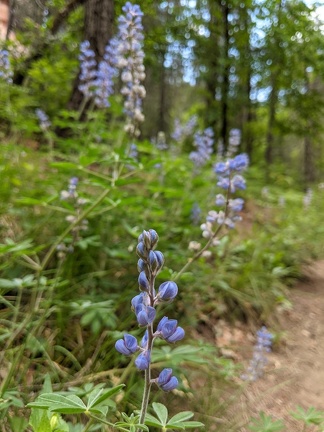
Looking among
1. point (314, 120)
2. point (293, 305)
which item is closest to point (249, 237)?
point (293, 305)

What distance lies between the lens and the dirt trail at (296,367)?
220cm

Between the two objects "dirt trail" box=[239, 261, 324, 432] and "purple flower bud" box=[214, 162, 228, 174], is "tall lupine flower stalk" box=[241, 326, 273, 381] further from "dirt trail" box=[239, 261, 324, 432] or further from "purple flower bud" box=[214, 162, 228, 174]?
"purple flower bud" box=[214, 162, 228, 174]

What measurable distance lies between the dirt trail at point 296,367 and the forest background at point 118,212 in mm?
156

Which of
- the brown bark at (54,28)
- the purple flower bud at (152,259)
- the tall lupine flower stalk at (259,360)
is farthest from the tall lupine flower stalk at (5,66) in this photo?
the purple flower bud at (152,259)

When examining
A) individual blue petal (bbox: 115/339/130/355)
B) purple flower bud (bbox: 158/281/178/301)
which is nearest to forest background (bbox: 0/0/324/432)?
individual blue petal (bbox: 115/339/130/355)

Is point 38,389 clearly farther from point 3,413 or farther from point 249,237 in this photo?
point 249,237

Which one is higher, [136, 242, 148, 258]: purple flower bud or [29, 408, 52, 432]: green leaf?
[136, 242, 148, 258]: purple flower bud

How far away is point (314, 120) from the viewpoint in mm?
8805

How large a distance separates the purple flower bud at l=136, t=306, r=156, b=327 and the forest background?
2.38ft

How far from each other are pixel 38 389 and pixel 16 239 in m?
1.08

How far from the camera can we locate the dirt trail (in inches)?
86.7

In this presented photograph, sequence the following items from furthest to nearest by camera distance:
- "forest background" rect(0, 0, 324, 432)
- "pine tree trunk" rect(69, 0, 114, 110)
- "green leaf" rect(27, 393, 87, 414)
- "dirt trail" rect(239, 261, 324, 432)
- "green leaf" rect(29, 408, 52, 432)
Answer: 1. "pine tree trunk" rect(69, 0, 114, 110)
2. "dirt trail" rect(239, 261, 324, 432)
3. "forest background" rect(0, 0, 324, 432)
4. "green leaf" rect(29, 408, 52, 432)
5. "green leaf" rect(27, 393, 87, 414)

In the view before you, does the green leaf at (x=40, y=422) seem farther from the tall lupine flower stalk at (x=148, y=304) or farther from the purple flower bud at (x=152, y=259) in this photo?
the purple flower bud at (x=152, y=259)

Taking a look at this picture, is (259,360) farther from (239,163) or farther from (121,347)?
(121,347)
